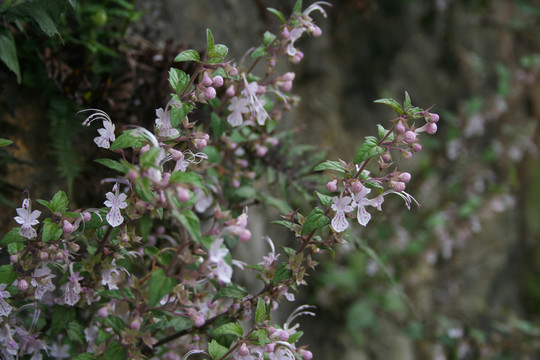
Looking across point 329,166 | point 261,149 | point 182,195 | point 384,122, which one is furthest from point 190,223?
point 384,122

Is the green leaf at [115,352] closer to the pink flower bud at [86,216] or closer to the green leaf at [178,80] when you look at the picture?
the pink flower bud at [86,216]

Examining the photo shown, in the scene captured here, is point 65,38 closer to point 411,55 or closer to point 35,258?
point 35,258

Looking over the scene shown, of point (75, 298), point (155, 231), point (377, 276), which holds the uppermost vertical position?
point (75, 298)

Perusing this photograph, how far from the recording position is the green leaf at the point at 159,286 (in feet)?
2.47

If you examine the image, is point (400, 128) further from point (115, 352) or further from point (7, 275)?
point (7, 275)

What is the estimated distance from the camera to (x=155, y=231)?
1294mm

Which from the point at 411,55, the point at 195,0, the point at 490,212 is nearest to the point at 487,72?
the point at 411,55

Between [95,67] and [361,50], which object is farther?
[361,50]

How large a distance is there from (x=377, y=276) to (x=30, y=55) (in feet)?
6.22

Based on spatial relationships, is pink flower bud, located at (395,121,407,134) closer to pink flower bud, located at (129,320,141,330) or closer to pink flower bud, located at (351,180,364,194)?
pink flower bud, located at (351,180,364,194)

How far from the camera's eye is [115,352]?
0.87 meters

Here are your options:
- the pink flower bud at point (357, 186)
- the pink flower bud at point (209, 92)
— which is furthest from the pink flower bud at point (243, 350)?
the pink flower bud at point (209, 92)

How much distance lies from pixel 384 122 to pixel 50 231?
206 centimetres

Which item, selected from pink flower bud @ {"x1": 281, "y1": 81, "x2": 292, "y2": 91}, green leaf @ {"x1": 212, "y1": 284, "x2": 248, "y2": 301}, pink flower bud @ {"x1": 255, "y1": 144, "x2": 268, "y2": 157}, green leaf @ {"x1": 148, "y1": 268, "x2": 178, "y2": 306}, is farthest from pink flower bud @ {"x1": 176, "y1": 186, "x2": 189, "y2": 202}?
pink flower bud @ {"x1": 255, "y1": 144, "x2": 268, "y2": 157}
